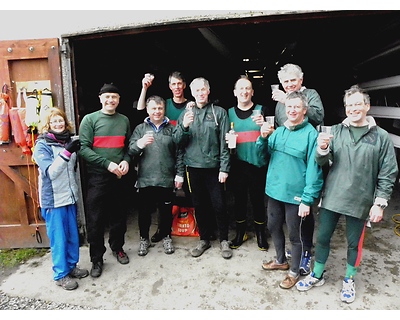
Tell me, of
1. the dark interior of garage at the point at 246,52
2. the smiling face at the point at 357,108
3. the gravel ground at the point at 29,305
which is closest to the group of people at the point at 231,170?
the smiling face at the point at 357,108

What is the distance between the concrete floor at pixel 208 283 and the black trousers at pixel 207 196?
1.20ft

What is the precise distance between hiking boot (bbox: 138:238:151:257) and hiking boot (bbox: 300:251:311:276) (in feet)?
6.31

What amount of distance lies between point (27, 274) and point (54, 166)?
1.59 meters

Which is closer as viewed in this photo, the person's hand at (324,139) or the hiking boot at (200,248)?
the person's hand at (324,139)

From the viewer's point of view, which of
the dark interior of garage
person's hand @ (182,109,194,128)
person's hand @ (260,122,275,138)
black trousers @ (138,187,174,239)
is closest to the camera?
person's hand @ (260,122,275,138)

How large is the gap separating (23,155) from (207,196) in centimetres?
245

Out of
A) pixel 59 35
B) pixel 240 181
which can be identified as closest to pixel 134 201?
pixel 240 181

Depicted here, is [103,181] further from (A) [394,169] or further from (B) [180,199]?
(A) [394,169]

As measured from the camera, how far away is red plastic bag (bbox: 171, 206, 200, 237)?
174 inches

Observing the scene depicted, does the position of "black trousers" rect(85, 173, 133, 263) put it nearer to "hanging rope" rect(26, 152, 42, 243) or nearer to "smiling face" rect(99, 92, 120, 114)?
"smiling face" rect(99, 92, 120, 114)

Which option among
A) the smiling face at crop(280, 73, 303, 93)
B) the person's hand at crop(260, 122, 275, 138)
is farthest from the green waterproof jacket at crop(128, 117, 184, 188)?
the smiling face at crop(280, 73, 303, 93)

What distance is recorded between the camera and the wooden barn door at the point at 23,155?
3.78 m

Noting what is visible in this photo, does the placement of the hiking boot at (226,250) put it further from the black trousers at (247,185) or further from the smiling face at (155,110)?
the smiling face at (155,110)

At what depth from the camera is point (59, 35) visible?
12.3 ft
